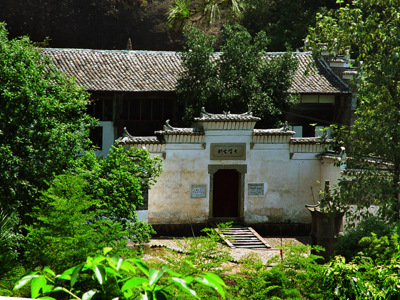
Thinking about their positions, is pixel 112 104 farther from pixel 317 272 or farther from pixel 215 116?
pixel 317 272

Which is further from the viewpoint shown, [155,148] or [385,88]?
[155,148]

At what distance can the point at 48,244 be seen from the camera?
25.1ft

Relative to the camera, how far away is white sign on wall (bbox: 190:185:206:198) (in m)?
16.3

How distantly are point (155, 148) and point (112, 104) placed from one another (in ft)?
16.2

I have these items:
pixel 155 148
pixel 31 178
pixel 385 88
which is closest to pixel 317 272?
pixel 385 88

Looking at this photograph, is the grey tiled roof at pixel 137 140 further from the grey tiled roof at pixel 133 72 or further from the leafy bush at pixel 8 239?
the leafy bush at pixel 8 239

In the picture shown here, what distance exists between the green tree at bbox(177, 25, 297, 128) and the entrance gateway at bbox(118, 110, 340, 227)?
5.92ft

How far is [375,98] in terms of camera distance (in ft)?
32.4

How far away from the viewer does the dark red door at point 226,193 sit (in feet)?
55.1

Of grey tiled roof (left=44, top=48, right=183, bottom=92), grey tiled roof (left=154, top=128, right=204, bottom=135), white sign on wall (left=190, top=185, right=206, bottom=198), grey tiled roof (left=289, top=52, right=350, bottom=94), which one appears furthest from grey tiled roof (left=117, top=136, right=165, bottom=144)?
grey tiled roof (left=289, top=52, right=350, bottom=94)

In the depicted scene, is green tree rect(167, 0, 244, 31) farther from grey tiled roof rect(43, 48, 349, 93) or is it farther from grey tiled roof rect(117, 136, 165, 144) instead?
grey tiled roof rect(117, 136, 165, 144)

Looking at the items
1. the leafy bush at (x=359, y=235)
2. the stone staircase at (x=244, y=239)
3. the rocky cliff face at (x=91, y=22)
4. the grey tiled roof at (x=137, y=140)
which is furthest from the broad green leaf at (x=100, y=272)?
the rocky cliff face at (x=91, y=22)

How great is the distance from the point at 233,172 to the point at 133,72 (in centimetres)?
625

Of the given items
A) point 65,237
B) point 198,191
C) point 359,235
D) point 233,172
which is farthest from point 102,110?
point 65,237
